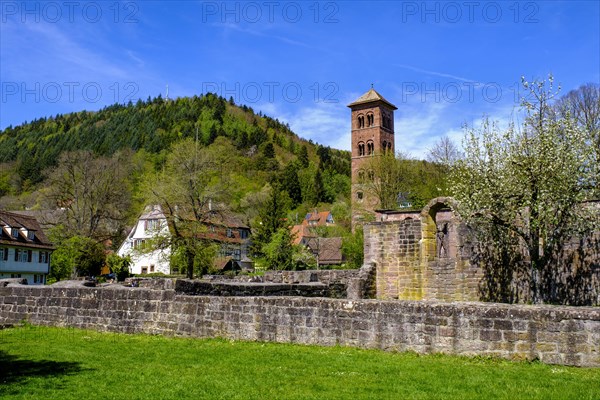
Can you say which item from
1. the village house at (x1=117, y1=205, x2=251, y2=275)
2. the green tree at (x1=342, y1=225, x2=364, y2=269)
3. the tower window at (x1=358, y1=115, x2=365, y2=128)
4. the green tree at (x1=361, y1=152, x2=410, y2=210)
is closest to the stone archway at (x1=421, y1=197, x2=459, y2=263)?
the village house at (x1=117, y1=205, x2=251, y2=275)

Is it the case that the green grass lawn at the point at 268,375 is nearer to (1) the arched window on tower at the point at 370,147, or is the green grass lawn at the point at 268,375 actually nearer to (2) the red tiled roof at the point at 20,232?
(2) the red tiled roof at the point at 20,232

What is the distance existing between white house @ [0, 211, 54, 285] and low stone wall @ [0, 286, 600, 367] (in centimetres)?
3903

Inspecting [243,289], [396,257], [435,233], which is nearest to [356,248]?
[396,257]

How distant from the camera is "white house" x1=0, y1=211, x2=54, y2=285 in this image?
50625 mm

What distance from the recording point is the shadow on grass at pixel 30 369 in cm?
813

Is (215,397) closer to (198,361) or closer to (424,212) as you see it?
(198,361)

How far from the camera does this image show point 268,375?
26.6 ft

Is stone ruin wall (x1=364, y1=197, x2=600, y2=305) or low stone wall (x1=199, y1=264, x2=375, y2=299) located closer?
low stone wall (x1=199, y1=264, x2=375, y2=299)

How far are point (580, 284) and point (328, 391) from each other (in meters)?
11.0

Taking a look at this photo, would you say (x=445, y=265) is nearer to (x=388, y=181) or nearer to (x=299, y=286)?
(x=299, y=286)

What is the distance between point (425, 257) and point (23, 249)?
4473 cm

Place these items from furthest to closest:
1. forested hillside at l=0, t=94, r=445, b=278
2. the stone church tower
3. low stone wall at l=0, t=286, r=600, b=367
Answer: the stone church tower → forested hillside at l=0, t=94, r=445, b=278 → low stone wall at l=0, t=286, r=600, b=367

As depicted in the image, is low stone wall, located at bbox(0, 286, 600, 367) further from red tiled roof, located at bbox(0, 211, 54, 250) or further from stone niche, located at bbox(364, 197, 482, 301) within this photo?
red tiled roof, located at bbox(0, 211, 54, 250)

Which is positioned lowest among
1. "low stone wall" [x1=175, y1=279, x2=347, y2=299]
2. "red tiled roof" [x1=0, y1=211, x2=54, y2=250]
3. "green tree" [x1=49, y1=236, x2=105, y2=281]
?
"low stone wall" [x1=175, y1=279, x2=347, y2=299]
